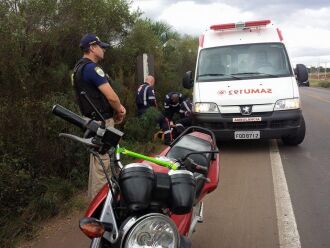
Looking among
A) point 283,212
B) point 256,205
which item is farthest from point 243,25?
point 283,212

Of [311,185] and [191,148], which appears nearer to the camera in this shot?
[191,148]

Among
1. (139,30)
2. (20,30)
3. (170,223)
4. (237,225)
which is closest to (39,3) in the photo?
(20,30)

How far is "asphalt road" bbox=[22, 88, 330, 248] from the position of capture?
182 inches

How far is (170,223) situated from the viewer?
242cm

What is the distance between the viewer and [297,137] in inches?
359

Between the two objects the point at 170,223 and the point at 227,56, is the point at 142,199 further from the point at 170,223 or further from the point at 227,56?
the point at 227,56

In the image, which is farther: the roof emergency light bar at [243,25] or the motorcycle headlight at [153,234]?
the roof emergency light bar at [243,25]

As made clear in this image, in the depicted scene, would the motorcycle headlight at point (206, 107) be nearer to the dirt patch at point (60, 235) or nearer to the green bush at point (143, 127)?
the green bush at point (143, 127)

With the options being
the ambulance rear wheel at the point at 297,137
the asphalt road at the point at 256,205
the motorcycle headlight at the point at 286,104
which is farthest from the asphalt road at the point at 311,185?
the motorcycle headlight at the point at 286,104

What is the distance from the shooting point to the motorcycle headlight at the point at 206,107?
28.5 ft

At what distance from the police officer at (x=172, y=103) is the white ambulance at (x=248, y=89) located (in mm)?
1036

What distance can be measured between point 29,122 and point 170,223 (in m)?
4.03

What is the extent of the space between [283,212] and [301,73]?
4.93 metres

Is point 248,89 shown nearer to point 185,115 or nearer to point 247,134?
point 247,134
